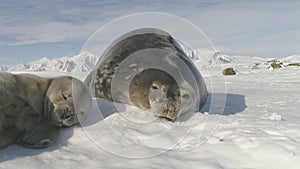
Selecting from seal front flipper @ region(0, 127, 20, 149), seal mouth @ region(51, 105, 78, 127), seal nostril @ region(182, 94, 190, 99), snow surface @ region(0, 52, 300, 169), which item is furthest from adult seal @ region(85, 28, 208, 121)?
seal front flipper @ region(0, 127, 20, 149)

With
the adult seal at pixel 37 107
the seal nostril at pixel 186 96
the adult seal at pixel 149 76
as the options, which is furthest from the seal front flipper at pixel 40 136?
the seal nostril at pixel 186 96

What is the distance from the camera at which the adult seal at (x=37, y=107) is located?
267 centimetres

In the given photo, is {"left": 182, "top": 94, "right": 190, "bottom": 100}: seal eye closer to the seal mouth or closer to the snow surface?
the snow surface

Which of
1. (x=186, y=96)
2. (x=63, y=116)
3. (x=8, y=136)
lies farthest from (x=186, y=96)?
(x=8, y=136)

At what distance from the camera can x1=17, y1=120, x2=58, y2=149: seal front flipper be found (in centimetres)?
Result: 267

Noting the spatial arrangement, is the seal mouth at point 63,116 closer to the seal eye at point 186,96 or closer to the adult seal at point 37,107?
the adult seal at point 37,107

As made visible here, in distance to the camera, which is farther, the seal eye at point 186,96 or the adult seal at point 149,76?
the seal eye at point 186,96

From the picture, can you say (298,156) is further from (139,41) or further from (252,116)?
(139,41)

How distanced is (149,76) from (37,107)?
116 centimetres

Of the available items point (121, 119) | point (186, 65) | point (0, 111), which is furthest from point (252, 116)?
point (0, 111)

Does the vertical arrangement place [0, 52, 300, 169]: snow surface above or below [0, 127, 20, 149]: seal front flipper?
below

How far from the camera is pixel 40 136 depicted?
274 cm

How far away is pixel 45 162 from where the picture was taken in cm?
242

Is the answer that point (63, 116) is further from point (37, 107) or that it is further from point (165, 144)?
point (165, 144)
